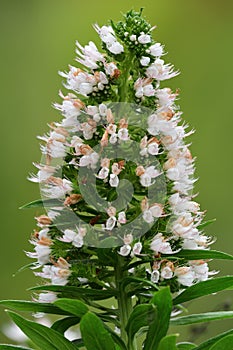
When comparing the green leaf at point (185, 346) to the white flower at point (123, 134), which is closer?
the white flower at point (123, 134)

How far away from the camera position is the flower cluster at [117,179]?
1.01 meters

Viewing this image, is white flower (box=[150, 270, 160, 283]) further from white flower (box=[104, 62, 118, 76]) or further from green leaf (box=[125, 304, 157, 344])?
white flower (box=[104, 62, 118, 76])

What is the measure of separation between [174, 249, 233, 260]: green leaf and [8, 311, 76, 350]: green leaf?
21cm

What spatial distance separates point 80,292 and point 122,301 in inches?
2.9

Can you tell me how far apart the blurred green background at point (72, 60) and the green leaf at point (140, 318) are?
2.91 metres

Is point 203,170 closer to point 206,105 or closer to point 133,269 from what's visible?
point 206,105

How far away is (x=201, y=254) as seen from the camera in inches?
40.4

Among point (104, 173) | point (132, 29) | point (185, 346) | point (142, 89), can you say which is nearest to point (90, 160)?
point (104, 173)

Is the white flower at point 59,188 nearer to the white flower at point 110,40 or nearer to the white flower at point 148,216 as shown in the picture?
the white flower at point 148,216

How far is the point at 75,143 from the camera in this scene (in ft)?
3.38

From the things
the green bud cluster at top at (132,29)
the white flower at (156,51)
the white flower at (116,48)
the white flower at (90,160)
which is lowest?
the white flower at (90,160)

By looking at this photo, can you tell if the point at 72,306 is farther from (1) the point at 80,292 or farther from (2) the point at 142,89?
(2) the point at 142,89

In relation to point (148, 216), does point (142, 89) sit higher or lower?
higher

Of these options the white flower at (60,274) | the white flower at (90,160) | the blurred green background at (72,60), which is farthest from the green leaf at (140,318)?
the blurred green background at (72,60)
